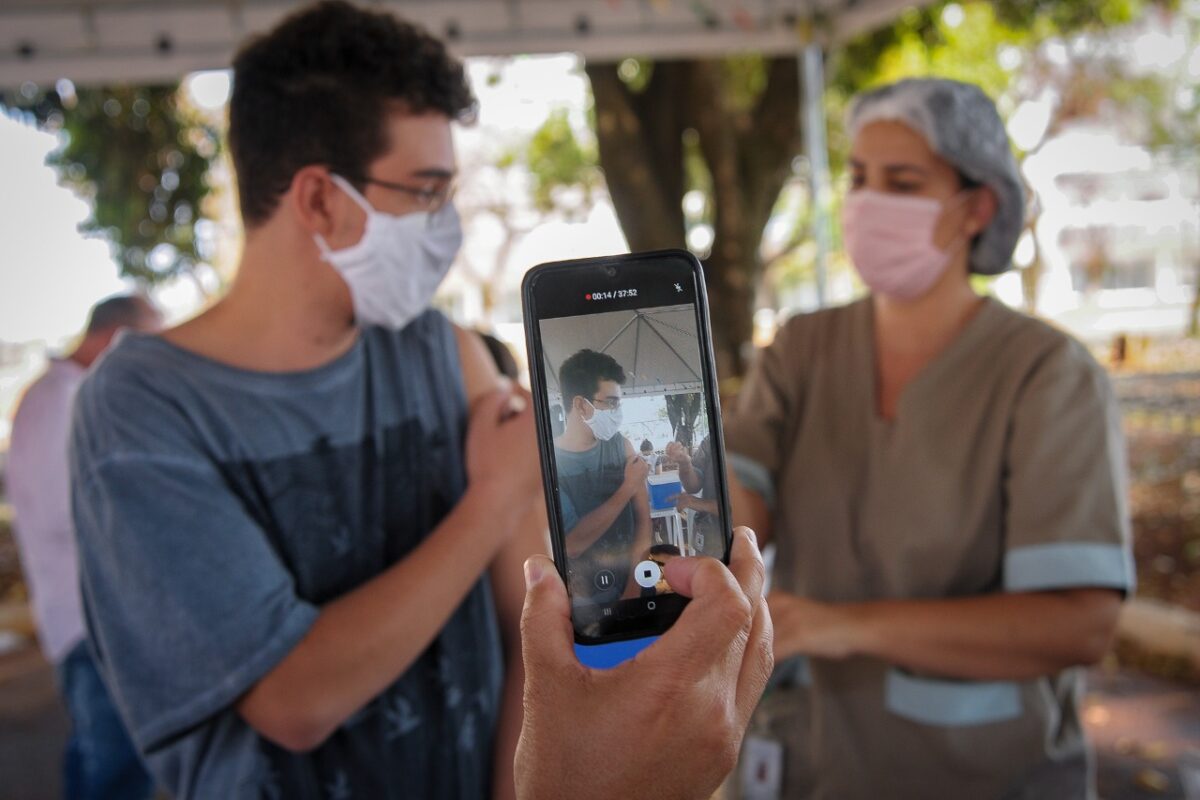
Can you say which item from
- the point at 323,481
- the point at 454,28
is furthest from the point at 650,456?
the point at 454,28

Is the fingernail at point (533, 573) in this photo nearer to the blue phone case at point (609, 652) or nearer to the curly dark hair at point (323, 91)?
the blue phone case at point (609, 652)

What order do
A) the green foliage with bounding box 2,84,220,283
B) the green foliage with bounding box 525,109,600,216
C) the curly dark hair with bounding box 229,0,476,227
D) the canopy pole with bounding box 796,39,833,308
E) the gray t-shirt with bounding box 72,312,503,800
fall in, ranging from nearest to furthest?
the gray t-shirt with bounding box 72,312,503,800, the curly dark hair with bounding box 229,0,476,227, the canopy pole with bounding box 796,39,833,308, the green foliage with bounding box 2,84,220,283, the green foliage with bounding box 525,109,600,216

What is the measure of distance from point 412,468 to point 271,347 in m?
0.28

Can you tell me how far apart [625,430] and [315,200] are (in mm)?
963

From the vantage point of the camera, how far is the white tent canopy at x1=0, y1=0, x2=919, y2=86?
348cm

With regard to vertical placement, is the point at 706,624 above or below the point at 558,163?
below

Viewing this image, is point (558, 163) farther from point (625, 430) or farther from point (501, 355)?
point (625, 430)

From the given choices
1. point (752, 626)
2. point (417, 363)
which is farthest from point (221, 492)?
point (752, 626)

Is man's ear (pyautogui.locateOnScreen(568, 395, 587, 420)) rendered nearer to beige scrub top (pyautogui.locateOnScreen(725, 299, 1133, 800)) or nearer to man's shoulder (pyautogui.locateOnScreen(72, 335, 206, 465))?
man's shoulder (pyautogui.locateOnScreen(72, 335, 206, 465))

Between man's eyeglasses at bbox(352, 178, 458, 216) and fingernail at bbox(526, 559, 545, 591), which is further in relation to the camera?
man's eyeglasses at bbox(352, 178, 458, 216)

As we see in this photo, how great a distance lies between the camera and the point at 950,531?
1.58 m

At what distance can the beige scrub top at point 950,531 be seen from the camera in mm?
1507

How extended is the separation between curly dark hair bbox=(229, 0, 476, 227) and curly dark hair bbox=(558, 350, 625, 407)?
894 millimetres

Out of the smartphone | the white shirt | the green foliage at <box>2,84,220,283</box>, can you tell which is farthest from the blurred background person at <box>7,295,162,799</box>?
the green foliage at <box>2,84,220,283</box>
